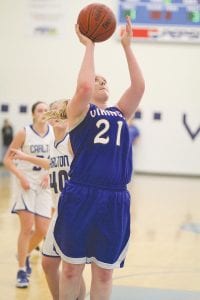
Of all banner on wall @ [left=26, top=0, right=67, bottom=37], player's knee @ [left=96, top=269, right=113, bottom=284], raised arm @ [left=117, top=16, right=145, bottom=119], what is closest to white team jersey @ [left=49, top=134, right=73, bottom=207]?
raised arm @ [left=117, top=16, right=145, bottom=119]

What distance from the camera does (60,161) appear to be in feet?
13.2

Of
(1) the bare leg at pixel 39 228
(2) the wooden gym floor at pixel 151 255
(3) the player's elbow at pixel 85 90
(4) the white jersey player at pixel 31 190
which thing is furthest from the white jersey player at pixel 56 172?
(1) the bare leg at pixel 39 228

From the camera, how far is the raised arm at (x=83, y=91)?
300cm

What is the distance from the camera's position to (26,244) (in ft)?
17.0

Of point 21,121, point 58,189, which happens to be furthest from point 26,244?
point 21,121

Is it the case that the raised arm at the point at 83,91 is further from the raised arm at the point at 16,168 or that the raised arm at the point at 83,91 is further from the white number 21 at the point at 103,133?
the raised arm at the point at 16,168

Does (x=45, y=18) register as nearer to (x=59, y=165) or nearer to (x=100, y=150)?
(x=59, y=165)

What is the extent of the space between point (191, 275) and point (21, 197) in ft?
5.85

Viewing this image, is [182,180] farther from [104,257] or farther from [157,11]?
[104,257]

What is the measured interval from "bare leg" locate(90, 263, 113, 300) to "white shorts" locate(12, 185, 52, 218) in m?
2.27

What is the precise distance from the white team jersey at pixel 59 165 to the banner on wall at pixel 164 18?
37.9 ft

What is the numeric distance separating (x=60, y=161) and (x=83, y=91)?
112 centimetres

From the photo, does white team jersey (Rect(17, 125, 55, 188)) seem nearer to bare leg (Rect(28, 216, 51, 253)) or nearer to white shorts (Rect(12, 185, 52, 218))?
white shorts (Rect(12, 185, 52, 218))

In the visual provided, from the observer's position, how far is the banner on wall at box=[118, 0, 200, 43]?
15023mm
